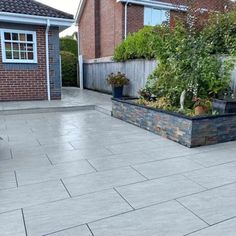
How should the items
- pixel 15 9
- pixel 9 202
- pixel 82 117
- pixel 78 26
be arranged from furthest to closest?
pixel 78 26
pixel 15 9
pixel 82 117
pixel 9 202

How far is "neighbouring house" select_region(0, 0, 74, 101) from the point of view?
888cm

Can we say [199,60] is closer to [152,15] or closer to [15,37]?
[15,37]

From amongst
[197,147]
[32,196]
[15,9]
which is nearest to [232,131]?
[197,147]

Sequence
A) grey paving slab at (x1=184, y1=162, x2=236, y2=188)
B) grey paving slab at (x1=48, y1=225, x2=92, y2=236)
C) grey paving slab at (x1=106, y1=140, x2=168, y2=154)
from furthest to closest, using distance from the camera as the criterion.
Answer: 1. grey paving slab at (x1=106, y1=140, x2=168, y2=154)
2. grey paving slab at (x1=184, y1=162, x2=236, y2=188)
3. grey paving slab at (x1=48, y1=225, x2=92, y2=236)

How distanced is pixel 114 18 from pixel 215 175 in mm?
11638

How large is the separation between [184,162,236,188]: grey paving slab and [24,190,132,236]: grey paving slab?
1070 mm

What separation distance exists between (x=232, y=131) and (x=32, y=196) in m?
3.74

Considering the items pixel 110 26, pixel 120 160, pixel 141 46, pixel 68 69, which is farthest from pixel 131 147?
pixel 68 69

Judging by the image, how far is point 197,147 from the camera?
451cm

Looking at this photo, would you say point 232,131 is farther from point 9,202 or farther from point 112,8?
point 112,8

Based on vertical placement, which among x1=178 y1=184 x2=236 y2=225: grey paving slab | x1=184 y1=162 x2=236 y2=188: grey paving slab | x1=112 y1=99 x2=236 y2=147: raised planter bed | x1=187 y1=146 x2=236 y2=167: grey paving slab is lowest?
x1=178 y1=184 x2=236 y2=225: grey paving slab

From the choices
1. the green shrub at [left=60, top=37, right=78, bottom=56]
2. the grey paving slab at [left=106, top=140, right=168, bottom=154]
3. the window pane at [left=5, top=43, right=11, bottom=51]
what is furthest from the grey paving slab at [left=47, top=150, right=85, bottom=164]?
the green shrub at [left=60, top=37, right=78, bottom=56]

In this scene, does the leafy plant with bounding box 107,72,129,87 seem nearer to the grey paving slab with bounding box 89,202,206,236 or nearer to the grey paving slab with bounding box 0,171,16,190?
the grey paving slab with bounding box 0,171,16,190

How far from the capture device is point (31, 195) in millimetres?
2812
